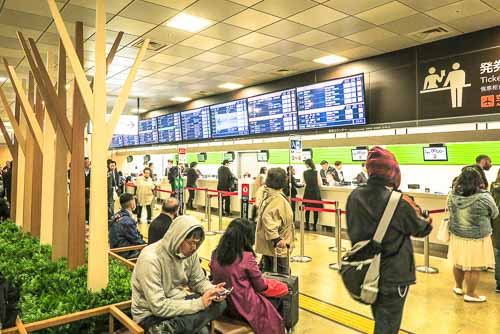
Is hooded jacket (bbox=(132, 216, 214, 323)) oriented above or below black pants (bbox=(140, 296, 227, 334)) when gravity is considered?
above

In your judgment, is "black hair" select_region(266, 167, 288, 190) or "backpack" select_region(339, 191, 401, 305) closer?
"backpack" select_region(339, 191, 401, 305)

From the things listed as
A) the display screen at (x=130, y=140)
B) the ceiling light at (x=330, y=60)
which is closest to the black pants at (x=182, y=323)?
the ceiling light at (x=330, y=60)

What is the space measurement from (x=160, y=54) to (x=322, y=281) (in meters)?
4.70

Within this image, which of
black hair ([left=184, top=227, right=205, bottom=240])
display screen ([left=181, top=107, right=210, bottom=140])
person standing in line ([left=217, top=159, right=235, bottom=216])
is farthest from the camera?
display screen ([left=181, top=107, right=210, bottom=140])

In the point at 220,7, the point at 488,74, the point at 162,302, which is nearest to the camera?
the point at 162,302

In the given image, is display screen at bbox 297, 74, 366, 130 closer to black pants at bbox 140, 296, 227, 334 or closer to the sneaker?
the sneaker

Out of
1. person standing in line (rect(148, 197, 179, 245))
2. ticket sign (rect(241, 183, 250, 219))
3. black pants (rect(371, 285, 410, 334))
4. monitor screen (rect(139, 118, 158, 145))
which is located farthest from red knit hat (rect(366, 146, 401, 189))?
monitor screen (rect(139, 118, 158, 145))

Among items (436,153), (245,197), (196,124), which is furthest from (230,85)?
(436,153)

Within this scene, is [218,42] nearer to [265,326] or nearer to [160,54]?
[160,54]

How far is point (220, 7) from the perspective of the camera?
4.79m

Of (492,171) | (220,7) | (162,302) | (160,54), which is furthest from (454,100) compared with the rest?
(162,302)

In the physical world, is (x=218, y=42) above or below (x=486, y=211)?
above

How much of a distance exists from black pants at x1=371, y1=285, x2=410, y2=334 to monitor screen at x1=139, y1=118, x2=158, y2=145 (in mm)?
12141

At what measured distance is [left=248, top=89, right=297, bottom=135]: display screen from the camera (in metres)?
8.30
